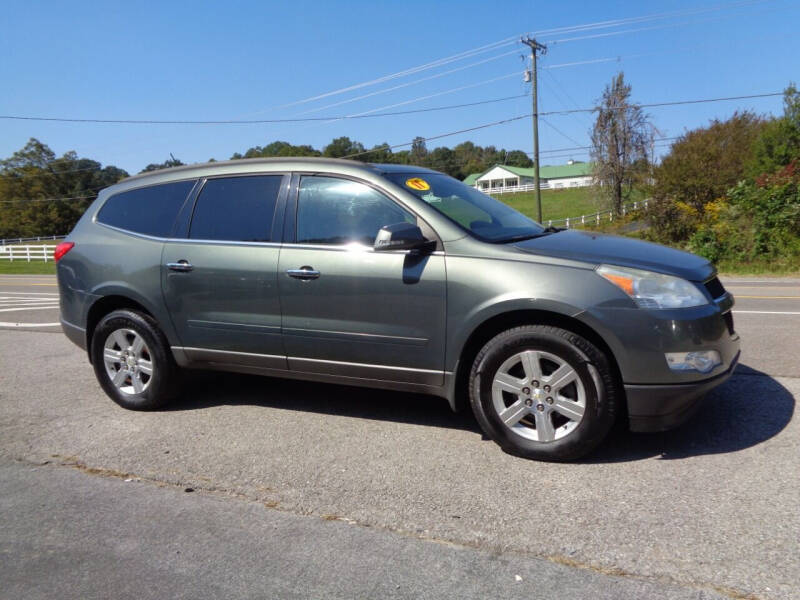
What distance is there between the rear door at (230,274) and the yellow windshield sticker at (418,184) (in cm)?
87

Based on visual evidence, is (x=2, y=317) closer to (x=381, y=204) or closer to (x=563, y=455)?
(x=381, y=204)

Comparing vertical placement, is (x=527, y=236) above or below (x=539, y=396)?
above

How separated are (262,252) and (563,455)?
238 centimetres

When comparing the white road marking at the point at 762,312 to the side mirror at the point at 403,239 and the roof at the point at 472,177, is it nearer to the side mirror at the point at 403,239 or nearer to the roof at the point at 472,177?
the side mirror at the point at 403,239

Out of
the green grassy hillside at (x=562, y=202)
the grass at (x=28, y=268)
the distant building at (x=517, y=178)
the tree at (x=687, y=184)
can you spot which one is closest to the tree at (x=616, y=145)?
the green grassy hillside at (x=562, y=202)

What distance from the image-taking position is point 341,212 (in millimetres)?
4492

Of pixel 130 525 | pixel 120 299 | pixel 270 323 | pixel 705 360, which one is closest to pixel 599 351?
pixel 705 360

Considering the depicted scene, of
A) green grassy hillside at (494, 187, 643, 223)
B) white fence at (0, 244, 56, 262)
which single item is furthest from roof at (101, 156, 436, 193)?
green grassy hillside at (494, 187, 643, 223)

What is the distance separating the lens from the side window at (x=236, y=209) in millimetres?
4723

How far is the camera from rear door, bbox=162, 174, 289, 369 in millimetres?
4605

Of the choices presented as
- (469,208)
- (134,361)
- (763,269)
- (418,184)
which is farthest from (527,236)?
(763,269)

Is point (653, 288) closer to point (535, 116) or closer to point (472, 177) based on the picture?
point (535, 116)

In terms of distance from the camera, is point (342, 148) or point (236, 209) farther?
point (342, 148)

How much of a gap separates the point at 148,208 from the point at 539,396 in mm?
3408
